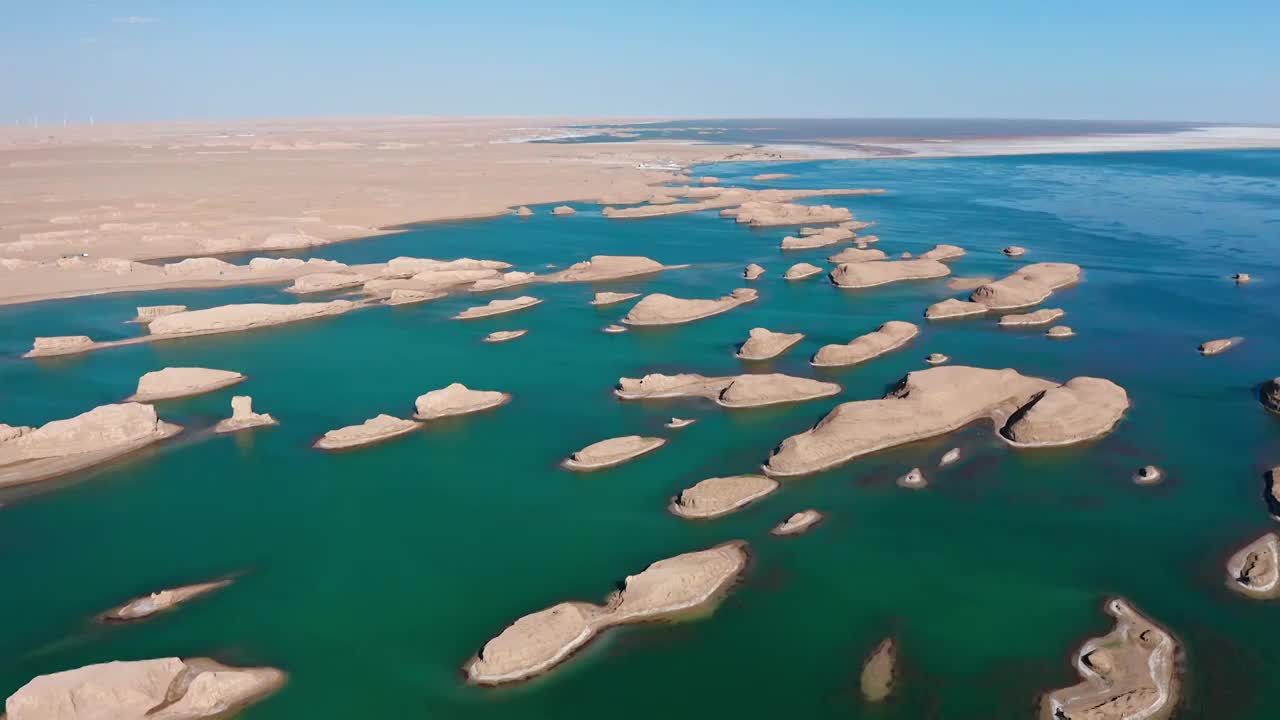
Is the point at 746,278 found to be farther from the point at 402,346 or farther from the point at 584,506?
the point at 584,506

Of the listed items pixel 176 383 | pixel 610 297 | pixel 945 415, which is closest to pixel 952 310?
pixel 945 415

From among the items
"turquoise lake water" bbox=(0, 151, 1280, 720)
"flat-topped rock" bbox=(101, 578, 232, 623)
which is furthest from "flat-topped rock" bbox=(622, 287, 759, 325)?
"flat-topped rock" bbox=(101, 578, 232, 623)

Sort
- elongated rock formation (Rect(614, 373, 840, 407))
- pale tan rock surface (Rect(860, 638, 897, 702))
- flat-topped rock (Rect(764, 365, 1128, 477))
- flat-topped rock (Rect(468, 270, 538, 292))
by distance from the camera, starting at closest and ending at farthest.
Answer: pale tan rock surface (Rect(860, 638, 897, 702)) < flat-topped rock (Rect(764, 365, 1128, 477)) < elongated rock formation (Rect(614, 373, 840, 407)) < flat-topped rock (Rect(468, 270, 538, 292))

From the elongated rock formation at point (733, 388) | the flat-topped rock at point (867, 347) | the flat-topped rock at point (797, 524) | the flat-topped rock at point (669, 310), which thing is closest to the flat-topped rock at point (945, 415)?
the flat-topped rock at point (797, 524)

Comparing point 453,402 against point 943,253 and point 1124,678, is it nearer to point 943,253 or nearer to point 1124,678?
point 1124,678

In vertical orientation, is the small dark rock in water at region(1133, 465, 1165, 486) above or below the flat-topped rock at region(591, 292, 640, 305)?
below

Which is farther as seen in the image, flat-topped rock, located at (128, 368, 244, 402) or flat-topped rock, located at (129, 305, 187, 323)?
flat-topped rock, located at (129, 305, 187, 323)

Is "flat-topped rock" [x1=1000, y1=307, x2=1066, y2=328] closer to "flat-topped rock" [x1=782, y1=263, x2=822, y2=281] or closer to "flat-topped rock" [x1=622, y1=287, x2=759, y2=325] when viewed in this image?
"flat-topped rock" [x1=782, y1=263, x2=822, y2=281]
